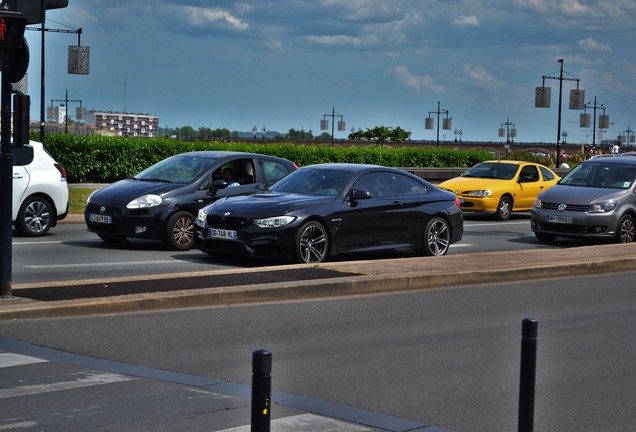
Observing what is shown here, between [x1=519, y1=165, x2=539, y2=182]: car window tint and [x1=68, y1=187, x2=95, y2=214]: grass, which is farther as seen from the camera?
Result: [x1=519, y1=165, x2=539, y2=182]: car window tint

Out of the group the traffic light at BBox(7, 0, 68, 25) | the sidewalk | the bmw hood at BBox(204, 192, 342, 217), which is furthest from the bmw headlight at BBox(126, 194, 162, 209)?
the traffic light at BBox(7, 0, 68, 25)

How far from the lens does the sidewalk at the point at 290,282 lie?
36.2 ft

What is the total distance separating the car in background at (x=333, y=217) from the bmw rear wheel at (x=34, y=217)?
13.9 ft

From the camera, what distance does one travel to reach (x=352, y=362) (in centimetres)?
908

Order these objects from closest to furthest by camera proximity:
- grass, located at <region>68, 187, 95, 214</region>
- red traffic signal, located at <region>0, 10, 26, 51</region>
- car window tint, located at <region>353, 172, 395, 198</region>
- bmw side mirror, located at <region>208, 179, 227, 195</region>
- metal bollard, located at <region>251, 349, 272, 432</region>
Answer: metal bollard, located at <region>251, 349, 272, 432</region> < red traffic signal, located at <region>0, 10, 26, 51</region> < car window tint, located at <region>353, 172, 395, 198</region> < bmw side mirror, located at <region>208, 179, 227, 195</region> < grass, located at <region>68, 187, 95, 214</region>

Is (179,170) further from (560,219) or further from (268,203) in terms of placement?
(560,219)

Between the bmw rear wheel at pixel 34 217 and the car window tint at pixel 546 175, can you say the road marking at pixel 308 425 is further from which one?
the car window tint at pixel 546 175

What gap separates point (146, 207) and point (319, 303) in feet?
18.2

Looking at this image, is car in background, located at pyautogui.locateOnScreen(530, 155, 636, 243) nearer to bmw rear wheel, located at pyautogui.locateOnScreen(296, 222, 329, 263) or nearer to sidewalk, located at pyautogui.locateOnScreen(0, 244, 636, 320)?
sidewalk, located at pyautogui.locateOnScreen(0, 244, 636, 320)

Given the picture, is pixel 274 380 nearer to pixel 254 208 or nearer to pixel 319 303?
pixel 319 303

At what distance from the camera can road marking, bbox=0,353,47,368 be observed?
8461 mm

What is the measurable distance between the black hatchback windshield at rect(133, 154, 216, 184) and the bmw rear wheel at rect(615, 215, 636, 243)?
25.2ft

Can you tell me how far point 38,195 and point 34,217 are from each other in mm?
391

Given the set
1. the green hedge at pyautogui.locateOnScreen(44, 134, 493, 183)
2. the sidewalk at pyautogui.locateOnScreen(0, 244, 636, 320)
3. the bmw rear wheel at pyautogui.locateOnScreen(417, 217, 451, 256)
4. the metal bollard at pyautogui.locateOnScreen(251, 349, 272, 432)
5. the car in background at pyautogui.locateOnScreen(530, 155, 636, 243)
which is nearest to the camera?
the metal bollard at pyautogui.locateOnScreen(251, 349, 272, 432)
